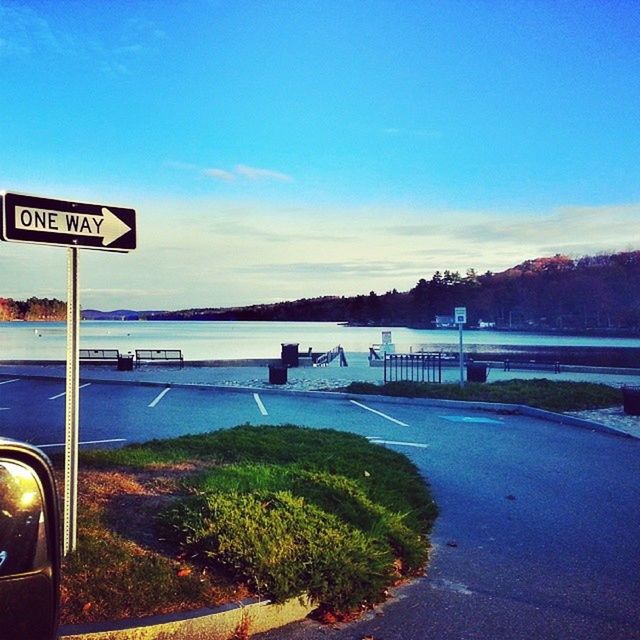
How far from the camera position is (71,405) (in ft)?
14.9

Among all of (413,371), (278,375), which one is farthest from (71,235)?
(413,371)

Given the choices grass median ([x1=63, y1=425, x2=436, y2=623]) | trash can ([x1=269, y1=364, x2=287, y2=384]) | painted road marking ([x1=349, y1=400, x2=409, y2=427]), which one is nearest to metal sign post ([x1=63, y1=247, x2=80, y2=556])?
grass median ([x1=63, y1=425, x2=436, y2=623])

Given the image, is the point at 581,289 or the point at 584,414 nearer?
the point at 584,414

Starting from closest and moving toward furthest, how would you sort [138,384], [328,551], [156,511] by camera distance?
[328,551] < [156,511] < [138,384]

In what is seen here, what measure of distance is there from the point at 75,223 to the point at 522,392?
14.9m

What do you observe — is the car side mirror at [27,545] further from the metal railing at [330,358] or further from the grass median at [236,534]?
the metal railing at [330,358]

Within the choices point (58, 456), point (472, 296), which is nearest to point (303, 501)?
point (58, 456)

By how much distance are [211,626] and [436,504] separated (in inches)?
150

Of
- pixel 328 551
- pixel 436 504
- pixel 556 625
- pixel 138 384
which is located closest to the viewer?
pixel 556 625

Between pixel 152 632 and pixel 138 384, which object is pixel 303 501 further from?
pixel 138 384

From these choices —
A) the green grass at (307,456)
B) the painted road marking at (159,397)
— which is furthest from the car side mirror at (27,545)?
the painted road marking at (159,397)

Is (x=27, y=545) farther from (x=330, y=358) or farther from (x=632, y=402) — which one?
(x=330, y=358)

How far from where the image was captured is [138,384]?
880 inches

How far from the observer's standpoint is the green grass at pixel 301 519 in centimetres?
474
